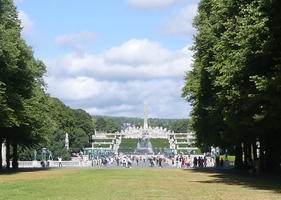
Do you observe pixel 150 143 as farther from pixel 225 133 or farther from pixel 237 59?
pixel 237 59

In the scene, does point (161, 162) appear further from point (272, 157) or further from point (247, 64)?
point (247, 64)

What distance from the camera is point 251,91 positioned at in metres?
31.0

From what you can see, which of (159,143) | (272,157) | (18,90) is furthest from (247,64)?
(159,143)

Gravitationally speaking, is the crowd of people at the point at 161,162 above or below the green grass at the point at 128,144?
below

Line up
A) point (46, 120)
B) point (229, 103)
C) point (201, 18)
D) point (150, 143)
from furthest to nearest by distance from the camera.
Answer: point (150, 143), point (46, 120), point (201, 18), point (229, 103)

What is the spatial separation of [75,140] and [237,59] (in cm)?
11657

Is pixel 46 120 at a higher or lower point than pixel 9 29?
lower

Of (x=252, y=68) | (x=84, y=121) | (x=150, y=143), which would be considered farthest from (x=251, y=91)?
(x=150, y=143)

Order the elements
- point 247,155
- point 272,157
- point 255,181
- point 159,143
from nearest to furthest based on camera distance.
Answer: point 255,181
point 272,157
point 247,155
point 159,143

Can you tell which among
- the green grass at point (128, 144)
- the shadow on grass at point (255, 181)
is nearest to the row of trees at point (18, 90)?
the shadow on grass at point (255, 181)

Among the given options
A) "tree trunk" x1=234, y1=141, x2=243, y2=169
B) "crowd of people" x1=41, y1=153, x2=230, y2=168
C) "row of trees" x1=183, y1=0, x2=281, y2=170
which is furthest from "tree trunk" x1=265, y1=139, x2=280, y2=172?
"crowd of people" x1=41, y1=153, x2=230, y2=168

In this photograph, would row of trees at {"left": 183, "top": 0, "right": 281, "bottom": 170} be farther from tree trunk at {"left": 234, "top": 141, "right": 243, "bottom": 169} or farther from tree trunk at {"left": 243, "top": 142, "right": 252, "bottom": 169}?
tree trunk at {"left": 243, "top": 142, "right": 252, "bottom": 169}

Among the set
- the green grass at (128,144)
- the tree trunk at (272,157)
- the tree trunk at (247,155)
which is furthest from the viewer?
the green grass at (128,144)

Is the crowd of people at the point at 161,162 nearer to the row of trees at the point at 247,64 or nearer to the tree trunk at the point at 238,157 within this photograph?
the tree trunk at the point at 238,157
